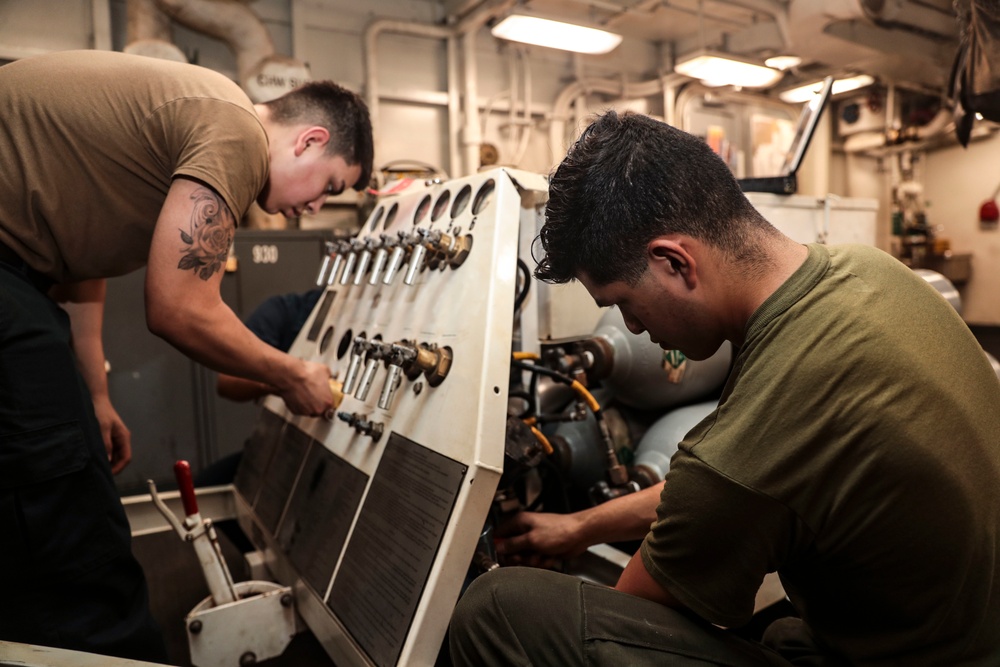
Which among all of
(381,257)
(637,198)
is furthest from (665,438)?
(637,198)

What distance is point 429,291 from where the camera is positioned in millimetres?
1346

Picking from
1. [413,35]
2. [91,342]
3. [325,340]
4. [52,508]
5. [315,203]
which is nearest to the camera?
[52,508]

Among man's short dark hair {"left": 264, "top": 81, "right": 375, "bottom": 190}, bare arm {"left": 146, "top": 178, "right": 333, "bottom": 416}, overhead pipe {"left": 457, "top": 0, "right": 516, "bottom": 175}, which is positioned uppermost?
overhead pipe {"left": 457, "top": 0, "right": 516, "bottom": 175}

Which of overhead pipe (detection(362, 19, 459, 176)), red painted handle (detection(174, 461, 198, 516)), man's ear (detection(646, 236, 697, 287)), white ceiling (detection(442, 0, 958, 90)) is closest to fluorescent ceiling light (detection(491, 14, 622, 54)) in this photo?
white ceiling (detection(442, 0, 958, 90))

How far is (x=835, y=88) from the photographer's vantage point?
5.48 m

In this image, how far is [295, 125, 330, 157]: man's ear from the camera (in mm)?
1395

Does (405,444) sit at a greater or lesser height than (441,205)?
lesser

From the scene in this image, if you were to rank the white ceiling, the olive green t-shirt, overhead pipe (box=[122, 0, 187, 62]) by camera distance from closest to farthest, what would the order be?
the olive green t-shirt, overhead pipe (box=[122, 0, 187, 62]), the white ceiling

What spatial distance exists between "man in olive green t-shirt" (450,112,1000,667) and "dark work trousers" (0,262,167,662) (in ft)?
2.08

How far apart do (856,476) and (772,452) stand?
0.27 ft

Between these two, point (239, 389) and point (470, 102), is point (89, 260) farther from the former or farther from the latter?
point (470, 102)

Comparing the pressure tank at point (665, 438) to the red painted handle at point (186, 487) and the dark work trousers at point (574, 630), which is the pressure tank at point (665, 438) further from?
the red painted handle at point (186, 487)

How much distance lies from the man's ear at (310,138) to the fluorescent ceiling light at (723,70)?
11.7 ft

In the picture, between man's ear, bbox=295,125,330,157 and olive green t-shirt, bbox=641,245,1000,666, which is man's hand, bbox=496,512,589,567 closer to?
olive green t-shirt, bbox=641,245,1000,666
